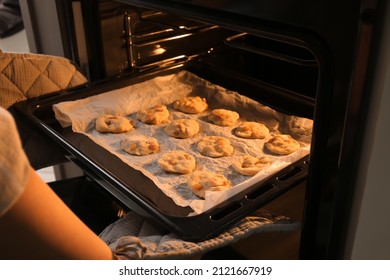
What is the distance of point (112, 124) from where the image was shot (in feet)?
3.71

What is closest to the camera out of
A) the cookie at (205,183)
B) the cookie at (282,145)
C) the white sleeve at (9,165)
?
the white sleeve at (9,165)

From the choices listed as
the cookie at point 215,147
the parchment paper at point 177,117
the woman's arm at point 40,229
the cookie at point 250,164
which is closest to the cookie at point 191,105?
the parchment paper at point 177,117

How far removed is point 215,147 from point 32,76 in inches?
19.1

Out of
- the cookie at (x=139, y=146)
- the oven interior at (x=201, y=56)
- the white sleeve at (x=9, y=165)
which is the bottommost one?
the cookie at (x=139, y=146)

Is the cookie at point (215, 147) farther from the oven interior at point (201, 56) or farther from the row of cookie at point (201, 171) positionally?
the oven interior at point (201, 56)

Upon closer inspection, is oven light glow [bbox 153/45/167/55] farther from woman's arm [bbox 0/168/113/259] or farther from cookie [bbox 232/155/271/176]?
woman's arm [bbox 0/168/113/259]

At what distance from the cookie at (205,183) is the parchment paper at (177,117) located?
1 cm

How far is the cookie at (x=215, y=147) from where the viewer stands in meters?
1.05

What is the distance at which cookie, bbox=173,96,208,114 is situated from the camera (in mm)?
1216

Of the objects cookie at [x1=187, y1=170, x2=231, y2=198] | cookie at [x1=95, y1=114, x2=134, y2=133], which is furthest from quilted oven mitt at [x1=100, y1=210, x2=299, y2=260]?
cookie at [x1=95, y1=114, x2=134, y2=133]

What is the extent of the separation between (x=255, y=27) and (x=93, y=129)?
60 centimetres

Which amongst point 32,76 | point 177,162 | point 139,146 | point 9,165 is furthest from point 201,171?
point 9,165

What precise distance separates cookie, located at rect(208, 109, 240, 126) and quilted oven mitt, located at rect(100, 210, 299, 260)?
43cm

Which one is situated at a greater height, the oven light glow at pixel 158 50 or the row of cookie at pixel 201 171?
the oven light glow at pixel 158 50
